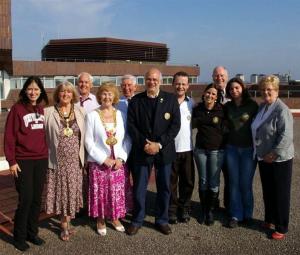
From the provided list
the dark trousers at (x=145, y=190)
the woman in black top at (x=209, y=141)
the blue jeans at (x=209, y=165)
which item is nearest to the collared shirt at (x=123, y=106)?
the dark trousers at (x=145, y=190)

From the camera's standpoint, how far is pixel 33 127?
4285 mm

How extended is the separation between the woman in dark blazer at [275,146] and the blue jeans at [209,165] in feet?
1.56

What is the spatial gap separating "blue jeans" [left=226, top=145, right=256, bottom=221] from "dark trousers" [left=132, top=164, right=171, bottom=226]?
785 millimetres

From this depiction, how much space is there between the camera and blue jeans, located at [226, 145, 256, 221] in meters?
4.94

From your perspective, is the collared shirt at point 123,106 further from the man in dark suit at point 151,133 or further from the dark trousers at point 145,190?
the dark trousers at point 145,190

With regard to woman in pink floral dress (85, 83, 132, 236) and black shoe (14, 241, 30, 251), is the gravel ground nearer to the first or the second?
black shoe (14, 241, 30, 251)

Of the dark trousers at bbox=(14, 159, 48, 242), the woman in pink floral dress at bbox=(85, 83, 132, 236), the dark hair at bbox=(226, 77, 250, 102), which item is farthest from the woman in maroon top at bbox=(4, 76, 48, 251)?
the dark hair at bbox=(226, 77, 250, 102)

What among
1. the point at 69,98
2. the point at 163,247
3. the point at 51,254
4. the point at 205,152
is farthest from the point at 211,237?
the point at 69,98

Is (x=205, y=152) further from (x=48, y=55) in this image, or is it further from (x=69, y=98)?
(x=48, y=55)

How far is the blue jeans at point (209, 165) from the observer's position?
4.98 metres

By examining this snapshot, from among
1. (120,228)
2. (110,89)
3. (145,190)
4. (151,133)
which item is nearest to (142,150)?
(151,133)

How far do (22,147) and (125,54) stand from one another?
142 feet

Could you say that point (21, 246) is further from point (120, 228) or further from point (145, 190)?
point (145, 190)

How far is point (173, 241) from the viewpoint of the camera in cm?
459
